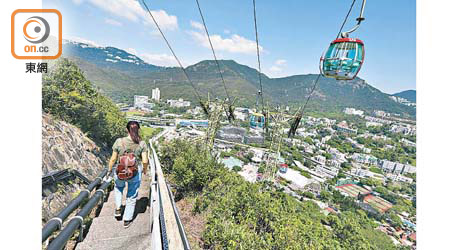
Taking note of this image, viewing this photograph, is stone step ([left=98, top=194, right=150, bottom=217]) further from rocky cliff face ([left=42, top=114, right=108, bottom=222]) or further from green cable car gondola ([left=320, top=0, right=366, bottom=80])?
green cable car gondola ([left=320, top=0, right=366, bottom=80])

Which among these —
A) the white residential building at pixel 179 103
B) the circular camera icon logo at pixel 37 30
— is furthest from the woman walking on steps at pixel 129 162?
the white residential building at pixel 179 103

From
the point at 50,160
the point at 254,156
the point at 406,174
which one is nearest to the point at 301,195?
the point at 254,156

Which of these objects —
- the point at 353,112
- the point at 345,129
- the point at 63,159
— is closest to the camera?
the point at 63,159

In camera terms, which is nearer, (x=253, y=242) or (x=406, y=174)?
(x=253, y=242)

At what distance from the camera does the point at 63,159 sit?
6754mm

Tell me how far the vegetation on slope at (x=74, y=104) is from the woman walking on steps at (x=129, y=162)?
919 centimetres

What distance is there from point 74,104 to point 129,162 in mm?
10155

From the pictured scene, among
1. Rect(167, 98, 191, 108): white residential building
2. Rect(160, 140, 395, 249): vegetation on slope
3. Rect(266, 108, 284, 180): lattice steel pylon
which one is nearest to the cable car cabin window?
Rect(160, 140, 395, 249): vegetation on slope

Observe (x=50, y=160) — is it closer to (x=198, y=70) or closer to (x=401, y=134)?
(x=401, y=134)

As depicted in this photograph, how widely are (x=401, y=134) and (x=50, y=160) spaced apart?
404ft

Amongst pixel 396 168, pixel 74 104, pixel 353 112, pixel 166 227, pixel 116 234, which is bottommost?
pixel 396 168

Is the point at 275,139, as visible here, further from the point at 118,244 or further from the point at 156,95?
the point at 156,95

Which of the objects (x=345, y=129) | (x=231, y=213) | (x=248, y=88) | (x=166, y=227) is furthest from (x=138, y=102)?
(x=345, y=129)

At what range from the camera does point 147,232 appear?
2.35 metres
